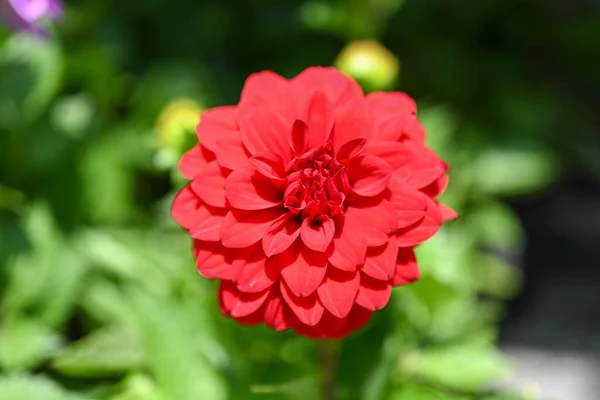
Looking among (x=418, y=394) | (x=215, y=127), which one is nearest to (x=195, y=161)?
(x=215, y=127)

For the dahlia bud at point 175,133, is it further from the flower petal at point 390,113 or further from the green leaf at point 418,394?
the green leaf at point 418,394

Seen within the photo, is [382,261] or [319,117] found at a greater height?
[319,117]

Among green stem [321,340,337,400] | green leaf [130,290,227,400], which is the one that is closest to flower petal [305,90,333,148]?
green stem [321,340,337,400]

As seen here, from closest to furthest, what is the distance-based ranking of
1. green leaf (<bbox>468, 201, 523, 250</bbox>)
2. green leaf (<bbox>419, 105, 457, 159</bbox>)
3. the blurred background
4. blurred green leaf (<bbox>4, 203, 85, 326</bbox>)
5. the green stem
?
1. the green stem
2. the blurred background
3. blurred green leaf (<bbox>4, 203, 85, 326</bbox>)
4. green leaf (<bbox>419, 105, 457, 159</bbox>)
5. green leaf (<bbox>468, 201, 523, 250</bbox>)

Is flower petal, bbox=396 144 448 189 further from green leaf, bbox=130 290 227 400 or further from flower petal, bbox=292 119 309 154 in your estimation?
green leaf, bbox=130 290 227 400

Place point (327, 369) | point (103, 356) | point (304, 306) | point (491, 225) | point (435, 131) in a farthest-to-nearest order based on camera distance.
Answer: point (491, 225) < point (435, 131) < point (103, 356) < point (327, 369) < point (304, 306)

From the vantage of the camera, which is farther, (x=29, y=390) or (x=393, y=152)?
(x=29, y=390)

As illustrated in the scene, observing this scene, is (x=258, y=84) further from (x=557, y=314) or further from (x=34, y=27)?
(x=557, y=314)

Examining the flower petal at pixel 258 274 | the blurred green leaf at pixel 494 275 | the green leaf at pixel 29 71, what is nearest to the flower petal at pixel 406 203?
the flower petal at pixel 258 274

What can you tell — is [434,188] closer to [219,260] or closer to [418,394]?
[219,260]
